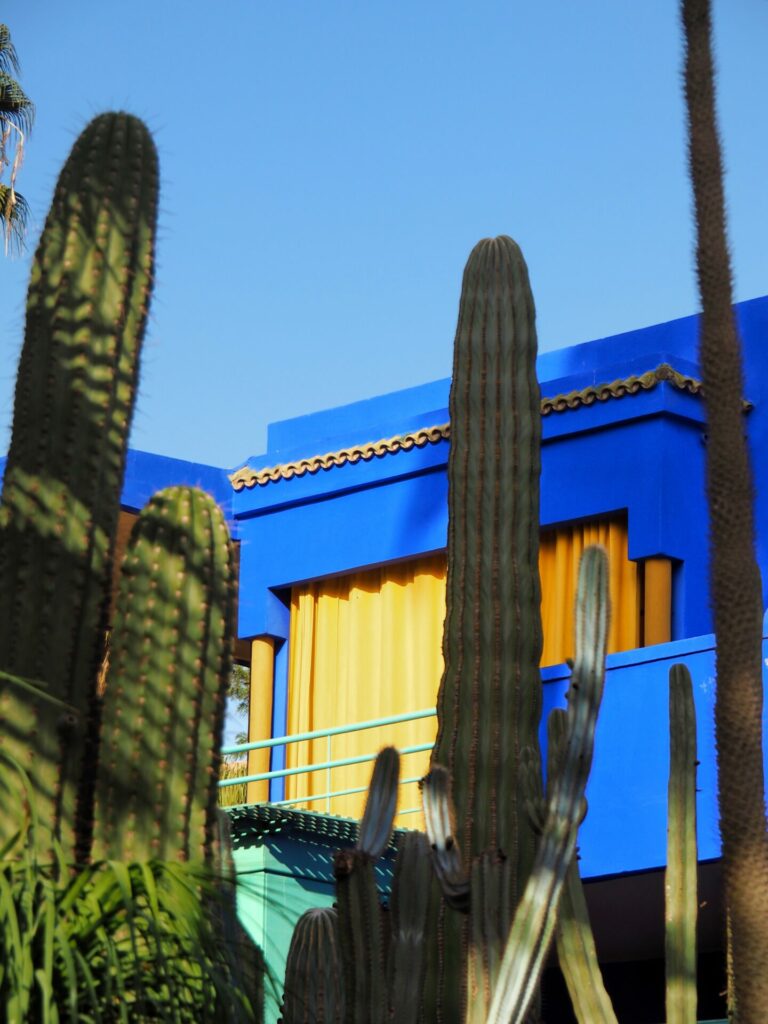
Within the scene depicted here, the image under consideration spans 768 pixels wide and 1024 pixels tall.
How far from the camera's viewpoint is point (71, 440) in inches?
219

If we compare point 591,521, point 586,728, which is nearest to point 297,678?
point 591,521

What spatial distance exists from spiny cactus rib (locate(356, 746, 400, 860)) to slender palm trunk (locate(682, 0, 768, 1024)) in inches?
81.7

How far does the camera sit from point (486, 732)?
27.3 feet

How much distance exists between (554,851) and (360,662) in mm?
8642

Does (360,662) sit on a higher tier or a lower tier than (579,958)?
higher

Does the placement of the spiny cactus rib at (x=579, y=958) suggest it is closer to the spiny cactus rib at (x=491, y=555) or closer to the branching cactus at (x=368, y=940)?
the spiny cactus rib at (x=491, y=555)

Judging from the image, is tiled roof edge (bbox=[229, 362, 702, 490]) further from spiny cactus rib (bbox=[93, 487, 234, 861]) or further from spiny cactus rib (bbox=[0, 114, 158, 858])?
spiny cactus rib (bbox=[93, 487, 234, 861])

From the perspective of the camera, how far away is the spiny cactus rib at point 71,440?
5238mm

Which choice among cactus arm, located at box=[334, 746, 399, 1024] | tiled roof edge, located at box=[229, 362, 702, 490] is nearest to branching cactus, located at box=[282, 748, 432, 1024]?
cactus arm, located at box=[334, 746, 399, 1024]

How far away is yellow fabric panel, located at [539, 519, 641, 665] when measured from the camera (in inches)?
541

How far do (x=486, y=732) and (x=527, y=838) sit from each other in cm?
52

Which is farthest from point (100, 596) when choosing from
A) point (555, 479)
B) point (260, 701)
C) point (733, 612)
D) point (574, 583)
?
point (260, 701)

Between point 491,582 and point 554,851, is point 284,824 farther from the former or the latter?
point 554,851

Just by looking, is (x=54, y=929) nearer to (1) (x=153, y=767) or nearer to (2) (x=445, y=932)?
(1) (x=153, y=767)
